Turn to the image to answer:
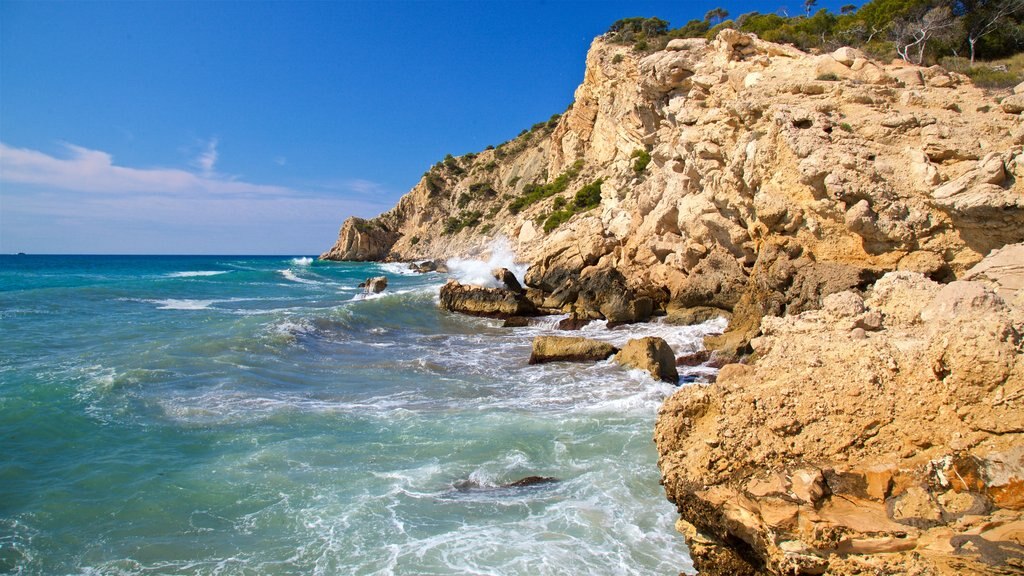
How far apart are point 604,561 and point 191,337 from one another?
14768mm

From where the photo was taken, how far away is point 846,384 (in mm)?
3842

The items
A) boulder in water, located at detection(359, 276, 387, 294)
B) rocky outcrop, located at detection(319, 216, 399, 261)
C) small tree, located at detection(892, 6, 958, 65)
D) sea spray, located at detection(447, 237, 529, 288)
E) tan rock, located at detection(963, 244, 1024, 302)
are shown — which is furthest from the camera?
rocky outcrop, located at detection(319, 216, 399, 261)

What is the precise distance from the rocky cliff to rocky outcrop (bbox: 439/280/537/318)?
5.17ft

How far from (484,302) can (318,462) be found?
1508cm

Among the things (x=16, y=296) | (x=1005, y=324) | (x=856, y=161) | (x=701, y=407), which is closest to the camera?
(x=1005, y=324)

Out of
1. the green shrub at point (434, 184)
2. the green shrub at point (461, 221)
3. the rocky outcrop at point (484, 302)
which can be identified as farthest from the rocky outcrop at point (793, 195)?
the green shrub at point (434, 184)

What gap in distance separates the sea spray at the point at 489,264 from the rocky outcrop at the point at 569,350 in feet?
55.9

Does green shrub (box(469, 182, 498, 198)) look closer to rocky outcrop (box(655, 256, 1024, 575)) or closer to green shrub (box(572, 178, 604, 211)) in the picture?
green shrub (box(572, 178, 604, 211))

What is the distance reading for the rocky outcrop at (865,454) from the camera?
3088mm

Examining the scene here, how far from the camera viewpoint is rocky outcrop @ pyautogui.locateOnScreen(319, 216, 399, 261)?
76.4m

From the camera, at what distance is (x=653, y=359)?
38.4 feet

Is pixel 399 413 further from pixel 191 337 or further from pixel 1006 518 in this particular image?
pixel 191 337

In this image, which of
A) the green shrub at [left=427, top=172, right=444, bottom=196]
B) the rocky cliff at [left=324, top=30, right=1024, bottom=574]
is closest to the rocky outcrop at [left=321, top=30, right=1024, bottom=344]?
the rocky cliff at [left=324, top=30, right=1024, bottom=574]

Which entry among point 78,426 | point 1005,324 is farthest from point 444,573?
point 78,426
